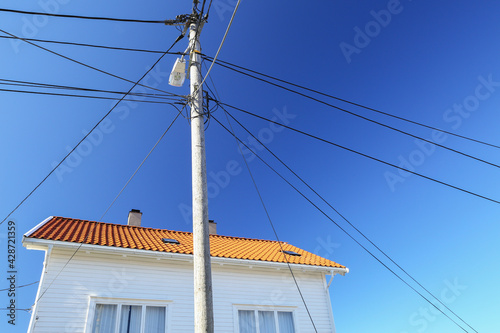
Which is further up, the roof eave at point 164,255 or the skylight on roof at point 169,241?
the skylight on roof at point 169,241

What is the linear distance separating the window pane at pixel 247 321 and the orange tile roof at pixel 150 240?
5.58ft

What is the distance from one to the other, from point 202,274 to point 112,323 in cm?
574

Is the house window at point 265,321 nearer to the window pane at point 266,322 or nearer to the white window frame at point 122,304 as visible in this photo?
the window pane at point 266,322

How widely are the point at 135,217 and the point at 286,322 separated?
7655mm

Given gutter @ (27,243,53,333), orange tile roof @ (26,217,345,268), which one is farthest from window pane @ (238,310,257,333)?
gutter @ (27,243,53,333)

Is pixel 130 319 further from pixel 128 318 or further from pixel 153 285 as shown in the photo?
pixel 153 285

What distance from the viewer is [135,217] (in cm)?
1439

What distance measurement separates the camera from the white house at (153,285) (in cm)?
873

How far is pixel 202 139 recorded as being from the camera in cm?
598

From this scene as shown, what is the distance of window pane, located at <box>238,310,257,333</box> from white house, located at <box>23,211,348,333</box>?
0.03m

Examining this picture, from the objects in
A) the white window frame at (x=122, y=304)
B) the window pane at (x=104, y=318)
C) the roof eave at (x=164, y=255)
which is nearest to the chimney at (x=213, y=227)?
the roof eave at (x=164, y=255)

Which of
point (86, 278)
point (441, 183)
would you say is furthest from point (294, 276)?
point (86, 278)

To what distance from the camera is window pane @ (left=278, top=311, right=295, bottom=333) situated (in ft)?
35.3

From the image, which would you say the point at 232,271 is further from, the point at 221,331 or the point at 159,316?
the point at 159,316
